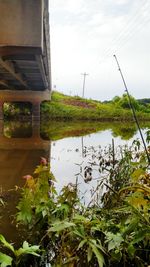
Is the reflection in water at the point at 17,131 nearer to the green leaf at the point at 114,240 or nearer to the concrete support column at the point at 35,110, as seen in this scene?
the concrete support column at the point at 35,110

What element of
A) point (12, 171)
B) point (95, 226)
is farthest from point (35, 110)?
point (95, 226)

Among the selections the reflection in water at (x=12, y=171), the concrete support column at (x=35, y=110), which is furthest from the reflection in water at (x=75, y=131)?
the reflection in water at (x=12, y=171)

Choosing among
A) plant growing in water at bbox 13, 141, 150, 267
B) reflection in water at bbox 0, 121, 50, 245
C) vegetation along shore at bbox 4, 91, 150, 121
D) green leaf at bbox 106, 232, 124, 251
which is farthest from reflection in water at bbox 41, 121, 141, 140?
green leaf at bbox 106, 232, 124, 251

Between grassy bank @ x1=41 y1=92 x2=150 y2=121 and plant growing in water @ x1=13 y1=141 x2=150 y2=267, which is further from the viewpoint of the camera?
grassy bank @ x1=41 y1=92 x2=150 y2=121

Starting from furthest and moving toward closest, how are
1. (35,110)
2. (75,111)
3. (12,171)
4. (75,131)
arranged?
(75,111) < (35,110) < (75,131) < (12,171)

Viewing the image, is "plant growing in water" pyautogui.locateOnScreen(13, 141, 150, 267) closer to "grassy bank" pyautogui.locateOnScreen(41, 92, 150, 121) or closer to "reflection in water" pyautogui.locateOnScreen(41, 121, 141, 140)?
"reflection in water" pyautogui.locateOnScreen(41, 121, 141, 140)

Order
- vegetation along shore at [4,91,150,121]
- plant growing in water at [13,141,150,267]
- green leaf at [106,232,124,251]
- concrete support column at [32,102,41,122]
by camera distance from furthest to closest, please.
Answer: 1. vegetation along shore at [4,91,150,121]
2. concrete support column at [32,102,41,122]
3. green leaf at [106,232,124,251]
4. plant growing in water at [13,141,150,267]

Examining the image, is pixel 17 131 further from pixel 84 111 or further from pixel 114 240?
pixel 114 240

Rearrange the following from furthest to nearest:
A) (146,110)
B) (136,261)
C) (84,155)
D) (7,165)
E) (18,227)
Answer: (146,110) < (84,155) < (7,165) < (18,227) < (136,261)

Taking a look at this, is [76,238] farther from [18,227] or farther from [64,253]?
[18,227]

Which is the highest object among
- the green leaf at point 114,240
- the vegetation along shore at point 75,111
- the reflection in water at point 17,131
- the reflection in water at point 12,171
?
the vegetation along shore at point 75,111


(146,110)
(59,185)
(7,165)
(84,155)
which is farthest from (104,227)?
(146,110)

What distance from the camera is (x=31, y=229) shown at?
13.0 feet

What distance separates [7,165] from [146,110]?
42.1m
